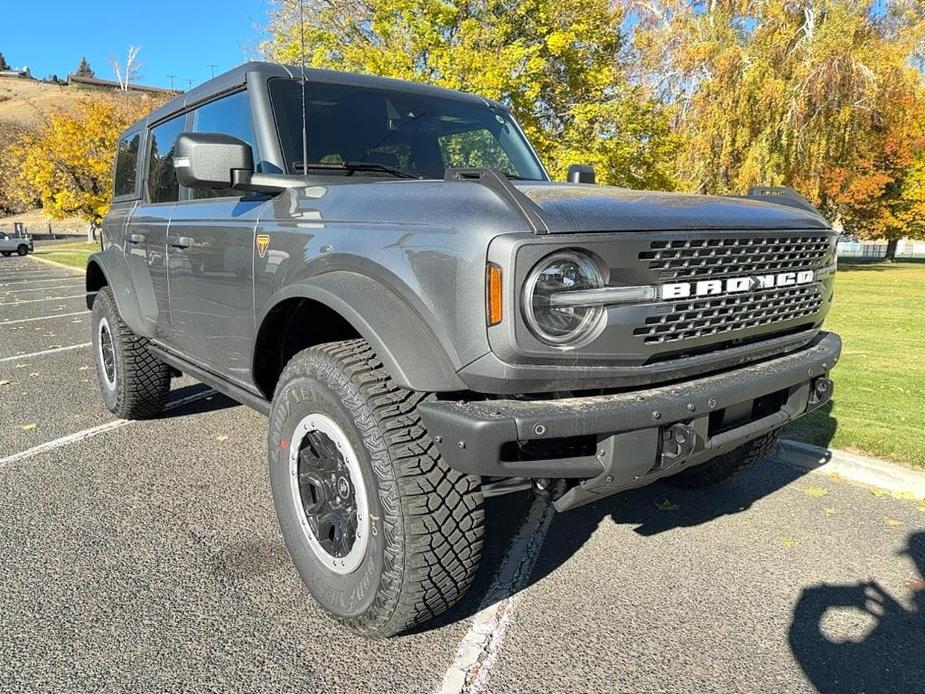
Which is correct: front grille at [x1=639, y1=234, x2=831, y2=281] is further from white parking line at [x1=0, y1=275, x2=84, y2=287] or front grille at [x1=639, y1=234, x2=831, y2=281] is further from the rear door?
white parking line at [x1=0, y1=275, x2=84, y2=287]

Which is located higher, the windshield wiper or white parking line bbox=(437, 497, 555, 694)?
the windshield wiper

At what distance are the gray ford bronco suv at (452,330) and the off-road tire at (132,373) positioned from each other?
1.65 m

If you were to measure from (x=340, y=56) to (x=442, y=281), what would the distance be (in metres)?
13.5

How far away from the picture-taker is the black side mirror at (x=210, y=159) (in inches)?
105

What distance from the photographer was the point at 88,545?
311cm

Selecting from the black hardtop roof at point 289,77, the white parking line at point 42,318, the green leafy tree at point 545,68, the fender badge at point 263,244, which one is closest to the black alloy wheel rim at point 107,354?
the black hardtop roof at point 289,77

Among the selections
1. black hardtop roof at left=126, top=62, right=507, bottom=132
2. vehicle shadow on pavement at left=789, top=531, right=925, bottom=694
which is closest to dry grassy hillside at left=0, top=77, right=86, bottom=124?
black hardtop roof at left=126, top=62, right=507, bottom=132

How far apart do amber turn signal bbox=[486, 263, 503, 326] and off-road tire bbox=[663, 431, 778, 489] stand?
6.23 ft

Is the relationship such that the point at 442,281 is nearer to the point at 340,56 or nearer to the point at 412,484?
the point at 412,484

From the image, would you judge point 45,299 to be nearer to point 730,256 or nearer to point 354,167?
point 354,167

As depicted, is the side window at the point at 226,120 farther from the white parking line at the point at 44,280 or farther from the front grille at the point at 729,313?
the white parking line at the point at 44,280

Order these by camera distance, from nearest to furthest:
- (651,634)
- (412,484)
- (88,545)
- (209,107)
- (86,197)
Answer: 1. (412,484)
2. (651,634)
3. (88,545)
4. (209,107)
5. (86,197)

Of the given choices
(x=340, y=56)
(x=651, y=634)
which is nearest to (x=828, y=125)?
(x=340, y=56)

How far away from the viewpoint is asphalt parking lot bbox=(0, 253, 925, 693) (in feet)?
7.51
